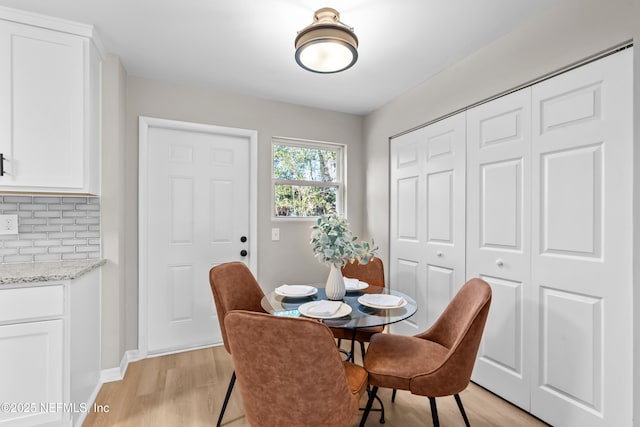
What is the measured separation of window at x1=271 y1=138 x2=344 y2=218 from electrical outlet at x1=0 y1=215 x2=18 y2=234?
1930 millimetres

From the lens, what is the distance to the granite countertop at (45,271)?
1.57 metres

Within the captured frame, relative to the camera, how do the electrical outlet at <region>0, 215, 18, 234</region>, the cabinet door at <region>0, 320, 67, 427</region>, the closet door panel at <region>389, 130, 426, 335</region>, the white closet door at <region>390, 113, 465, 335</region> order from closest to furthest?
the cabinet door at <region>0, 320, 67, 427</region> → the electrical outlet at <region>0, 215, 18, 234</region> → the white closet door at <region>390, 113, 465, 335</region> → the closet door panel at <region>389, 130, 426, 335</region>

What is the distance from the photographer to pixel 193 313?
289 centimetres

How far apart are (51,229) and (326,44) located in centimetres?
221

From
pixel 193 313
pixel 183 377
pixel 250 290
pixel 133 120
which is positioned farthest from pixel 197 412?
pixel 133 120

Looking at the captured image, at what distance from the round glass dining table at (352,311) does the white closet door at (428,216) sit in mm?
778

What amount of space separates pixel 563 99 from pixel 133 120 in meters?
3.07

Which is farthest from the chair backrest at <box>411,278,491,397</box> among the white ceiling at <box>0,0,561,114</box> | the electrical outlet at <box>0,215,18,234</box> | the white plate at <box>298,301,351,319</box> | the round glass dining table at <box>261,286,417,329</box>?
the electrical outlet at <box>0,215,18,234</box>

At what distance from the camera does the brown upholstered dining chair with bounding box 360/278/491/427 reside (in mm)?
1458

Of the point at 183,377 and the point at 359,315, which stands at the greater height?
the point at 359,315

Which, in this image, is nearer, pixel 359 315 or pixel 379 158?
pixel 359 315

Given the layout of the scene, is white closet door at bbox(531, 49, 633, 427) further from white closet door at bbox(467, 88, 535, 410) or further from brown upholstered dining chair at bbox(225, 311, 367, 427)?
brown upholstered dining chair at bbox(225, 311, 367, 427)

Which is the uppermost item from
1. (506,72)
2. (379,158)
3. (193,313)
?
(506,72)

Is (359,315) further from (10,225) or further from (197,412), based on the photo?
(10,225)
